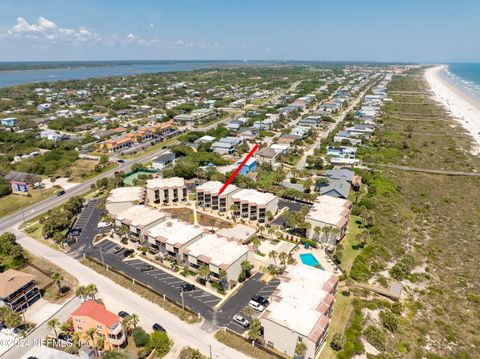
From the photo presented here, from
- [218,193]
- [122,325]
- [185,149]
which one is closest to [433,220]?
[218,193]

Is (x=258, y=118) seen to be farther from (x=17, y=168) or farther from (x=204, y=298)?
(x=204, y=298)

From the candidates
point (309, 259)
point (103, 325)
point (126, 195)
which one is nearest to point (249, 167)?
point (126, 195)

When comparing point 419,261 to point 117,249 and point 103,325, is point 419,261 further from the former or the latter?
point 117,249

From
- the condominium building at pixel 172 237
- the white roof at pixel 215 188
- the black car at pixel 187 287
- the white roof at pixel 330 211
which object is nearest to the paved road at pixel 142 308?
the black car at pixel 187 287

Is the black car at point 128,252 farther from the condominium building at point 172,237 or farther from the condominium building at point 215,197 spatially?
the condominium building at point 215,197

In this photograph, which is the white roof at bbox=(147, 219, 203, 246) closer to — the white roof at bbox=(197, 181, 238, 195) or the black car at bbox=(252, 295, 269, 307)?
the white roof at bbox=(197, 181, 238, 195)

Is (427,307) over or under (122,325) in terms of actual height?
under

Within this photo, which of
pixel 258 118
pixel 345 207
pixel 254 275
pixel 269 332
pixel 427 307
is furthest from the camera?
pixel 258 118
